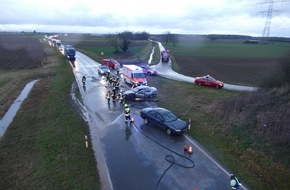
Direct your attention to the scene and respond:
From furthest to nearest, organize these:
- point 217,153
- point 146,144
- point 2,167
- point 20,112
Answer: point 20,112 → point 146,144 → point 217,153 → point 2,167

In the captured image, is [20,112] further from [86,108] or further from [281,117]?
[281,117]

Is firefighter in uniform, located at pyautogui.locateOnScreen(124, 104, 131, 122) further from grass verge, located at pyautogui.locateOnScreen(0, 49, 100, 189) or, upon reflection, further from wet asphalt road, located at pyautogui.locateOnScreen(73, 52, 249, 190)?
grass verge, located at pyautogui.locateOnScreen(0, 49, 100, 189)

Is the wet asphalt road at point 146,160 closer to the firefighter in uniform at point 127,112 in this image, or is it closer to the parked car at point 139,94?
the firefighter in uniform at point 127,112

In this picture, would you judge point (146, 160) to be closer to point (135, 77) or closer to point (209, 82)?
point (135, 77)

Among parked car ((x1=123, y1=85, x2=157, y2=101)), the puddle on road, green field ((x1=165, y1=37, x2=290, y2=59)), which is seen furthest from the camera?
green field ((x1=165, y1=37, x2=290, y2=59))

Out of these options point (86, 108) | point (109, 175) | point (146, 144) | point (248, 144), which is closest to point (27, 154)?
point (109, 175)

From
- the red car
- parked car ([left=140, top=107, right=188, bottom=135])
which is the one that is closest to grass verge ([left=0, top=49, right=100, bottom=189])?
parked car ([left=140, top=107, right=188, bottom=135])

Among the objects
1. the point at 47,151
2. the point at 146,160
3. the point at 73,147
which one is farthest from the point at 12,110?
the point at 146,160
